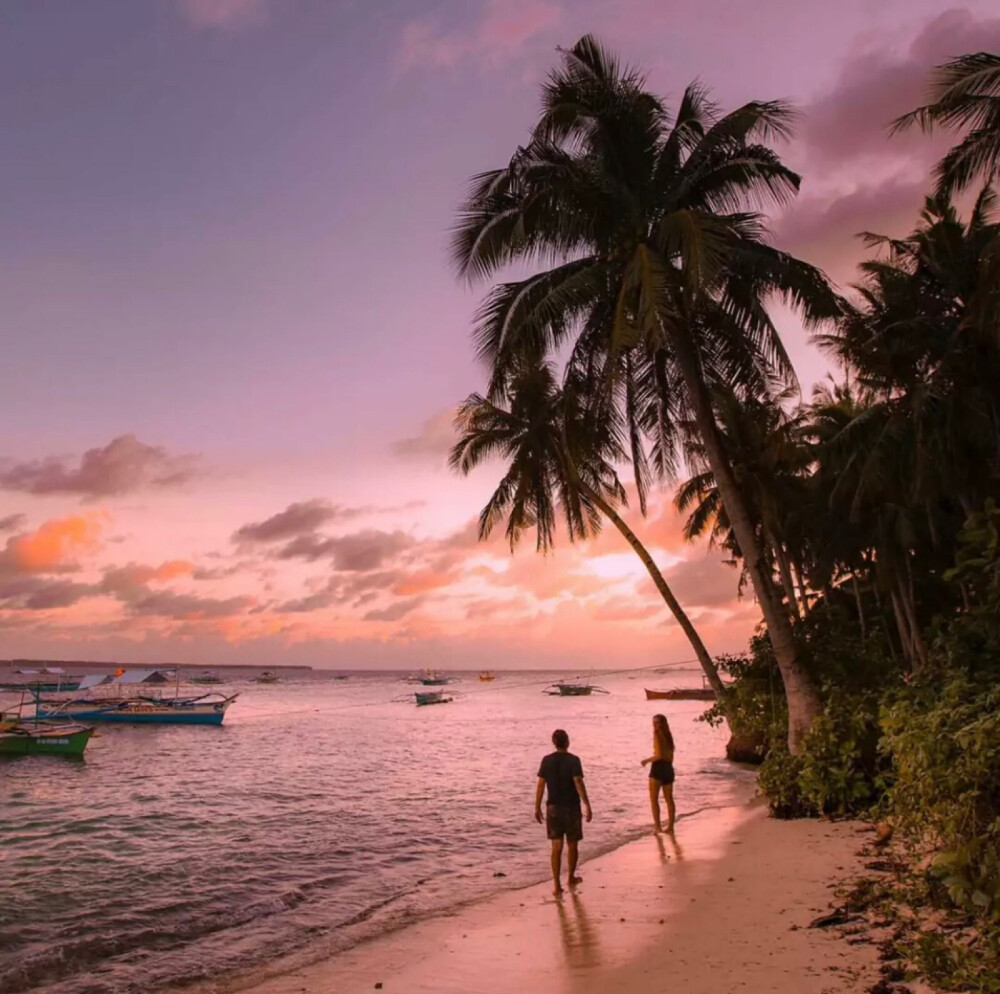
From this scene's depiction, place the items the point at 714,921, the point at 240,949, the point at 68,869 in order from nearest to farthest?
1. the point at 714,921
2. the point at 240,949
3. the point at 68,869

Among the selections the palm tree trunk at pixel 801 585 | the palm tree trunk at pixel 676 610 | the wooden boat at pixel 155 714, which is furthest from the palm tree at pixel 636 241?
the wooden boat at pixel 155 714

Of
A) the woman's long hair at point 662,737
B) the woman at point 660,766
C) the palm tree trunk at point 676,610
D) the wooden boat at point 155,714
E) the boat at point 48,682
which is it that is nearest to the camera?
the woman's long hair at point 662,737

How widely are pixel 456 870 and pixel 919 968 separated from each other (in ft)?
32.5

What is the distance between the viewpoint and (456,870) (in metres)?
13.8

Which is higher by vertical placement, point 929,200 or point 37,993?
point 929,200

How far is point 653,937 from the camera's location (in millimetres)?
7328

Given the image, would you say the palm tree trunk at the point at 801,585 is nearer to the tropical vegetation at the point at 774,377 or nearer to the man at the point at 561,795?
the tropical vegetation at the point at 774,377

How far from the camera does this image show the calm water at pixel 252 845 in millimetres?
10344

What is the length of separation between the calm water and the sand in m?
1.83

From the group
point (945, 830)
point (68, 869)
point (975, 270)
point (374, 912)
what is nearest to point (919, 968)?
point (945, 830)

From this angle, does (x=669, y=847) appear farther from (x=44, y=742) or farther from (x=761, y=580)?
(x=44, y=742)

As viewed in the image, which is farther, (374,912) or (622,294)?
(622,294)

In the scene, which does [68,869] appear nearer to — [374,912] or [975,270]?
[374,912]

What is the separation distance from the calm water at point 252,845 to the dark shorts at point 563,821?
2607 mm
